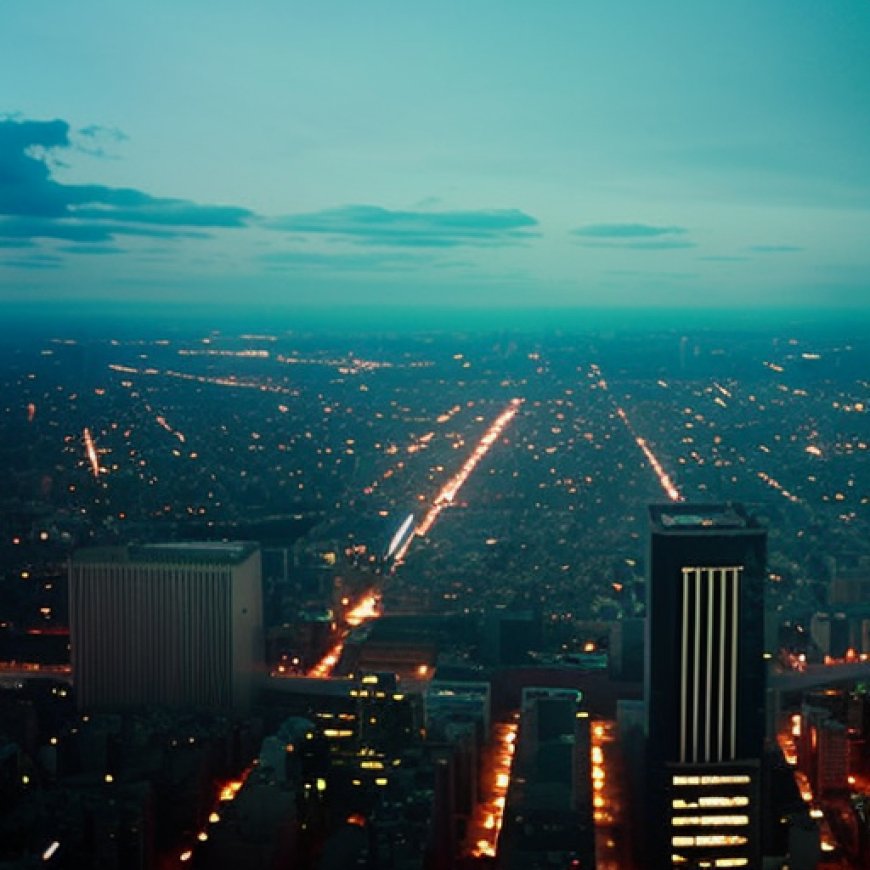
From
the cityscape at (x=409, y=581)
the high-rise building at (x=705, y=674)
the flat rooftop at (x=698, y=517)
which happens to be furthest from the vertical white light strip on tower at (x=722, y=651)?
the flat rooftop at (x=698, y=517)

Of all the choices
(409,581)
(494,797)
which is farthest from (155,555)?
(494,797)

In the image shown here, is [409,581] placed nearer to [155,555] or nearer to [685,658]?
[155,555]

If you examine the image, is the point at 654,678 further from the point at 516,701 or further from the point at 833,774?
the point at 516,701

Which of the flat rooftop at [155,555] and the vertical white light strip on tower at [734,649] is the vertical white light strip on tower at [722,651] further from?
the flat rooftop at [155,555]

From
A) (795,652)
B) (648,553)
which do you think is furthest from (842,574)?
(648,553)

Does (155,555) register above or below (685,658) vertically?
above

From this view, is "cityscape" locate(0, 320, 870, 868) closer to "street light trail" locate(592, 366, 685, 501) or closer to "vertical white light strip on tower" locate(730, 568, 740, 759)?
"street light trail" locate(592, 366, 685, 501)
